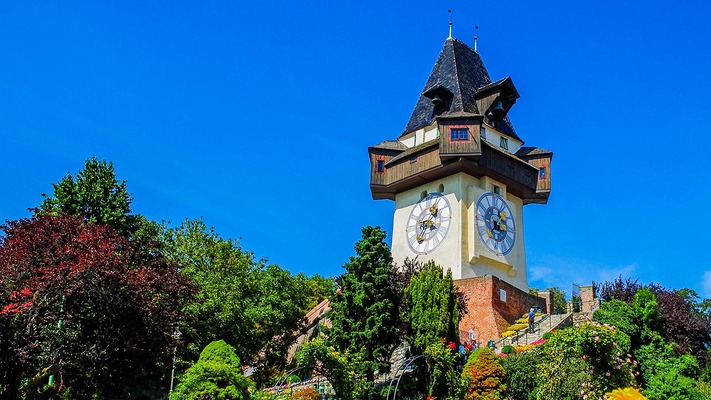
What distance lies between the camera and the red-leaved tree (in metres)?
20.8

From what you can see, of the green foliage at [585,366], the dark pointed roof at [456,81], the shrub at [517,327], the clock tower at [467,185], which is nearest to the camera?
the green foliage at [585,366]

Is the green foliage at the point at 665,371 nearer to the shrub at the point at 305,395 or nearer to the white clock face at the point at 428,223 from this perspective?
the shrub at the point at 305,395

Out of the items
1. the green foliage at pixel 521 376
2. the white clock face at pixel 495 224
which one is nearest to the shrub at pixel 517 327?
the white clock face at pixel 495 224

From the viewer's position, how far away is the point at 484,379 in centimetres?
2198

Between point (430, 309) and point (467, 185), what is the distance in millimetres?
14037

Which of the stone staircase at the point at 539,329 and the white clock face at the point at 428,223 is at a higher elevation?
the white clock face at the point at 428,223

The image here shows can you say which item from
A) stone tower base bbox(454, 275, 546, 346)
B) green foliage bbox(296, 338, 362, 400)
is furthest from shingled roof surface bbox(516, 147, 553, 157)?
green foliage bbox(296, 338, 362, 400)

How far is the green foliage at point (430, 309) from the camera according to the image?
934 inches

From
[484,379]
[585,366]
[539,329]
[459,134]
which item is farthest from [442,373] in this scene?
[459,134]

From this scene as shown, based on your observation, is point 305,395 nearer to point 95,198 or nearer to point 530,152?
point 95,198

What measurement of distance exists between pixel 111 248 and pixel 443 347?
354 inches

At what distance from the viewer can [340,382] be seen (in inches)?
836

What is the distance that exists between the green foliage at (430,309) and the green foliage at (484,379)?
1562 millimetres

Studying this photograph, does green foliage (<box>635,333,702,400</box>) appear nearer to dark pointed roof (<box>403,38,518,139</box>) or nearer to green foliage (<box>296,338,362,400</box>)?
green foliage (<box>296,338,362,400</box>)
